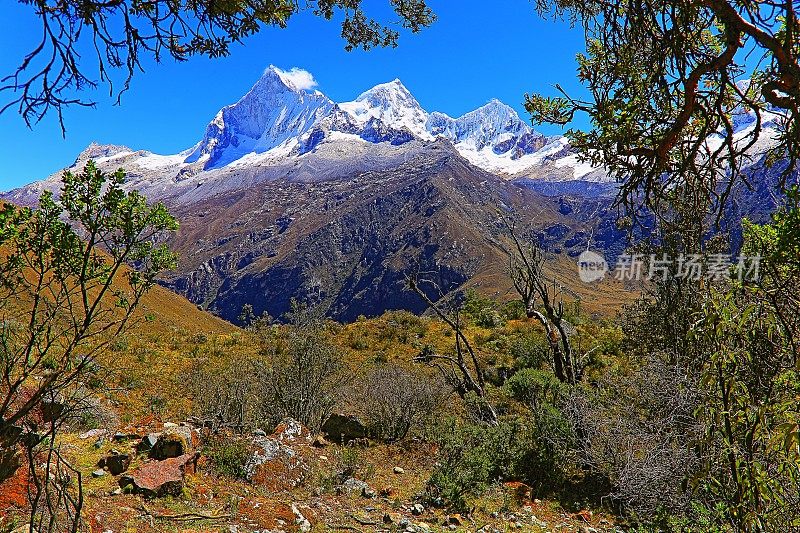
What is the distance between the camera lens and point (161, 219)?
3945mm

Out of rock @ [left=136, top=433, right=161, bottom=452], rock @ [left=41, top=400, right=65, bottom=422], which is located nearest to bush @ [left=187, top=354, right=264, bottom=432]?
rock @ [left=136, top=433, right=161, bottom=452]

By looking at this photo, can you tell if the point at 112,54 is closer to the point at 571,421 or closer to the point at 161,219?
the point at 161,219

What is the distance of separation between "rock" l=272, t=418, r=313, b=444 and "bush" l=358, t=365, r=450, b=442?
1765 millimetres

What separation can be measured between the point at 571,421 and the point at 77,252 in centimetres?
735

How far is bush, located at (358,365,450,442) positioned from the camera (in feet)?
33.9

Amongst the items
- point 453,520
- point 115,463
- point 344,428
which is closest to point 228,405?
point 344,428

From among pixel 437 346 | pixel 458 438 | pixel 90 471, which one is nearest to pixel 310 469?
pixel 458 438

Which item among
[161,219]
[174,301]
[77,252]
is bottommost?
[174,301]

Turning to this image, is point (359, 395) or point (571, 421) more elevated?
point (571, 421)

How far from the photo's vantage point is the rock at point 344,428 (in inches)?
394

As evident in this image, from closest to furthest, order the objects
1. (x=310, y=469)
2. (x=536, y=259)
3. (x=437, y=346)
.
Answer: (x=310, y=469) < (x=536, y=259) < (x=437, y=346)

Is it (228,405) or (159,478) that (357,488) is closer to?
(159,478)

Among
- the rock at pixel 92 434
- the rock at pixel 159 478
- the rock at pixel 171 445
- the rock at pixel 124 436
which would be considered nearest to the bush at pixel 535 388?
the rock at pixel 171 445

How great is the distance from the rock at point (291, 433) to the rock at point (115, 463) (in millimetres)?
2700
